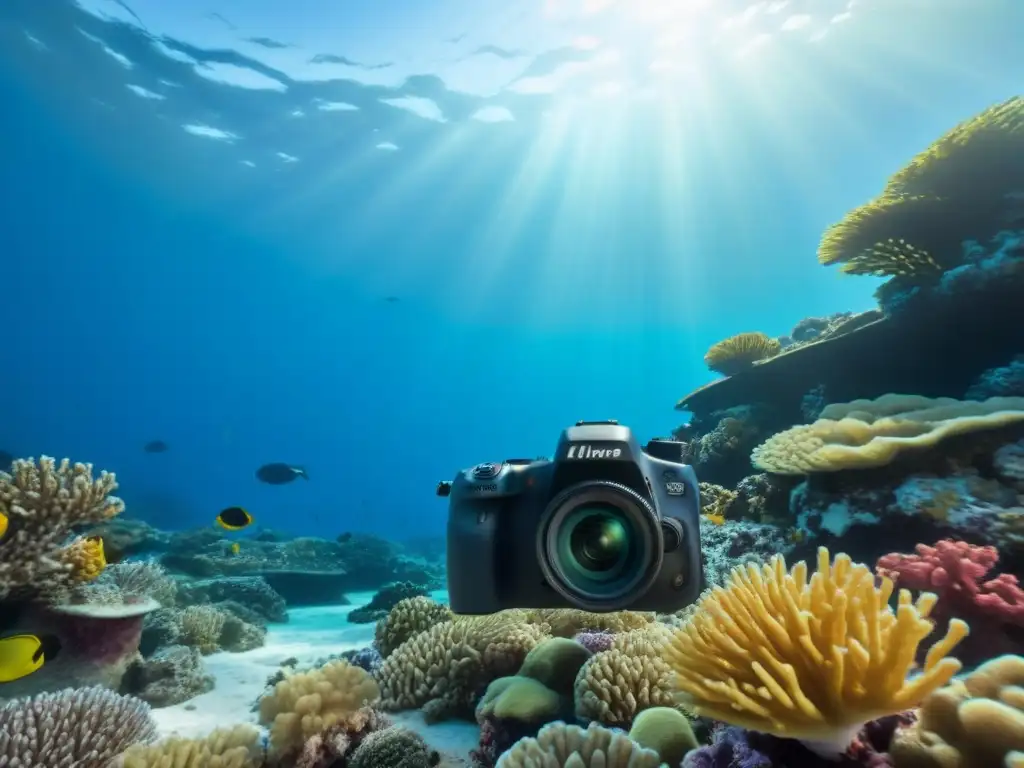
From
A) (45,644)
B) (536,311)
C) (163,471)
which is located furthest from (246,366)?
(45,644)

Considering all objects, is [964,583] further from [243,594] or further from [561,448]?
[243,594]

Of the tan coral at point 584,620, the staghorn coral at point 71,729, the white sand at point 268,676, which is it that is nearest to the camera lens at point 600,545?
the white sand at point 268,676

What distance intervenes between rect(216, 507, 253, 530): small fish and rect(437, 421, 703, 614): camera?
5235mm

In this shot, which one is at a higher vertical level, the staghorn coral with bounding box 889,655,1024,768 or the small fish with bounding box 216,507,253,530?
the small fish with bounding box 216,507,253,530

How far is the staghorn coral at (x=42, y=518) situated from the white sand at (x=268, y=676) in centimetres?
148

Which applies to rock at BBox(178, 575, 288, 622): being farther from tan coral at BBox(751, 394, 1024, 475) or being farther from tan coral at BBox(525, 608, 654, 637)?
tan coral at BBox(751, 394, 1024, 475)

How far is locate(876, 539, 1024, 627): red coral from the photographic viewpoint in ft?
8.48

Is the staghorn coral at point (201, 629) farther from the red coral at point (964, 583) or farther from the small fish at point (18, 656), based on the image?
the red coral at point (964, 583)

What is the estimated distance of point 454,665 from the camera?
3.80m

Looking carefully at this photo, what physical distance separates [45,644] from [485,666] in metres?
3.56

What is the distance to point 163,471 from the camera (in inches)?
3676

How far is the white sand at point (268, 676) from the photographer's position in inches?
Result: 139

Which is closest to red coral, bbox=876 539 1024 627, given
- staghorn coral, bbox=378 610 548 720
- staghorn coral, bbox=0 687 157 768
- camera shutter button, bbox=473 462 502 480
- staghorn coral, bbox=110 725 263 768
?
camera shutter button, bbox=473 462 502 480

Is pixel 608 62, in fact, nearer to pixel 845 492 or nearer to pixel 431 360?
pixel 845 492
